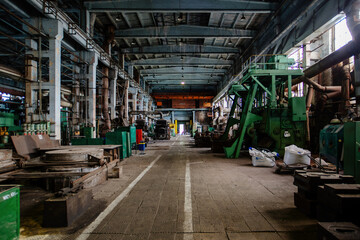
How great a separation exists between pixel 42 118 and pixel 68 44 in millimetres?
5895

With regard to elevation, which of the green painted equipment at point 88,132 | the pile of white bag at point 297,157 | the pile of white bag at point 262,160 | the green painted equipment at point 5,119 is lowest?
the pile of white bag at point 262,160

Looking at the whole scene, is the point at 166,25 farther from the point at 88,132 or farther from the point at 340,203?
the point at 340,203

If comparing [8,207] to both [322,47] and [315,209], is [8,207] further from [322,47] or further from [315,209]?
[322,47]

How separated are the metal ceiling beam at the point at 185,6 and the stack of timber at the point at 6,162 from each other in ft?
36.6

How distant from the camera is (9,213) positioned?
219 cm

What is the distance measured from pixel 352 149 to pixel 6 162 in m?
7.81

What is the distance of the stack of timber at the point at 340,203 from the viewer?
225 centimetres

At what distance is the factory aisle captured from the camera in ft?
9.00

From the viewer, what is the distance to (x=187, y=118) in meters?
42.0

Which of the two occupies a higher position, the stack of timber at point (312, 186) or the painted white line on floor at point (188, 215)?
the stack of timber at point (312, 186)

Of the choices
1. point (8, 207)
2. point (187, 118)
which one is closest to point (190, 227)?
point (8, 207)

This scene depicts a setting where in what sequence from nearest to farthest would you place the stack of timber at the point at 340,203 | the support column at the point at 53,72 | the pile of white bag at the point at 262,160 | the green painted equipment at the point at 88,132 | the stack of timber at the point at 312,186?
the stack of timber at the point at 340,203 < the stack of timber at the point at 312,186 < the pile of white bag at the point at 262,160 < the support column at the point at 53,72 < the green painted equipment at the point at 88,132

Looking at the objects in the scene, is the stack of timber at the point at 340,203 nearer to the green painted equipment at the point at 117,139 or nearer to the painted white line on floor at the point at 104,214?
the painted white line on floor at the point at 104,214

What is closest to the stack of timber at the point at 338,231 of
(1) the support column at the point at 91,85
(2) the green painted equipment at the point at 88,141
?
(2) the green painted equipment at the point at 88,141
